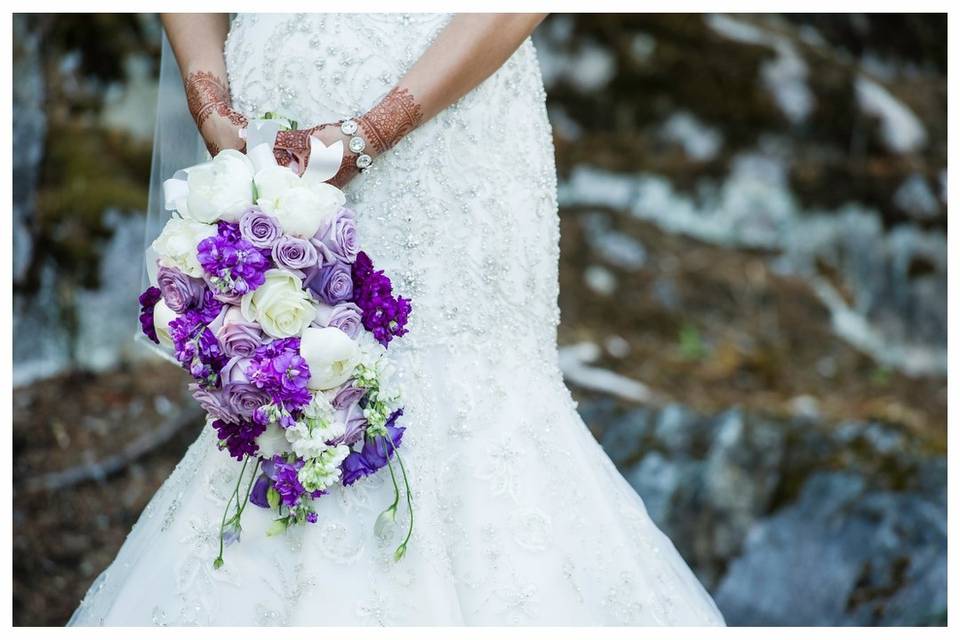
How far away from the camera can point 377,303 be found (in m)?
1.89

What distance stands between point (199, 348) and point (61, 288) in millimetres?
3471

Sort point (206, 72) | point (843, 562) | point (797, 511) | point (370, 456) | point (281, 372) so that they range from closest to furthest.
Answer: point (281, 372)
point (370, 456)
point (206, 72)
point (843, 562)
point (797, 511)

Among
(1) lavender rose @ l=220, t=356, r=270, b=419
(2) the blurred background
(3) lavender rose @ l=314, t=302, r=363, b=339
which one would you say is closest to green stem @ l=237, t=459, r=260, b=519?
(1) lavender rose @ l=220, t=356, r=270, b=419

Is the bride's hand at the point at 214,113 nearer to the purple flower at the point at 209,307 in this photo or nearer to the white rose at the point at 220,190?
the white rose at the point at 220,190

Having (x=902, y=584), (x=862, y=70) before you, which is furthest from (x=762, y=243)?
(x=902, y=584)

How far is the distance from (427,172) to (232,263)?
1.79 feet

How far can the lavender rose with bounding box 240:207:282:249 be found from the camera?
1813mm

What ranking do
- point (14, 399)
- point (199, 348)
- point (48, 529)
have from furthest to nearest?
1. point (14, 399)
2. point (48, 529)
3. point (199, 348)

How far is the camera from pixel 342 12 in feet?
7.30

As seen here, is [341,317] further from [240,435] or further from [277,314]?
[240,435]

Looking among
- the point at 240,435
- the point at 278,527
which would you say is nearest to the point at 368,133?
the point at 240,435

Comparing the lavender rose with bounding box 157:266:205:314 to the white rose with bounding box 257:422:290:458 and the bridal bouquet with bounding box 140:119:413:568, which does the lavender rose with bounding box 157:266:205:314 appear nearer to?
the bridal bouquet with bounding box 140:119:413:568

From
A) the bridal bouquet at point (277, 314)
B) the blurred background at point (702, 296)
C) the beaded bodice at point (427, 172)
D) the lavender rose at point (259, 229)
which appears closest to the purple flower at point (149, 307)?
the bridal bouquet at point (277, 314)

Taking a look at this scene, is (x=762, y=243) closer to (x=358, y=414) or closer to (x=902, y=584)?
(x=902, y=584)
